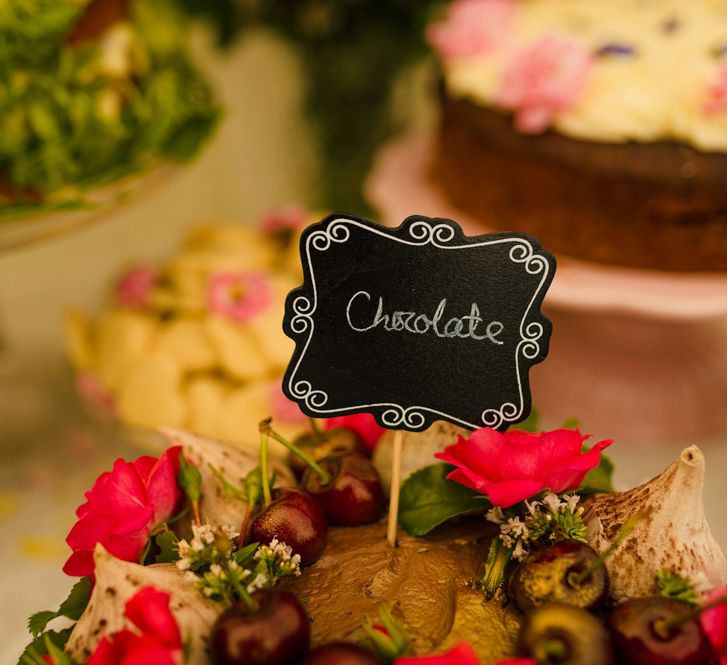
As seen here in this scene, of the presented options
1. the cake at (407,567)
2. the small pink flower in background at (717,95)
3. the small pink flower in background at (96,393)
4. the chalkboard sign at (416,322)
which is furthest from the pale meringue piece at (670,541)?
the small pink flower in background at (96,393)


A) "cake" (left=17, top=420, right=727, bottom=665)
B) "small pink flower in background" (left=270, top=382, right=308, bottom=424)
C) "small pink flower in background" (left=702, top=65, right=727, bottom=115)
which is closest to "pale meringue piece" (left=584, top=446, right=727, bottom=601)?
"cake" (left=17, top=420, right=727, bottom=665)

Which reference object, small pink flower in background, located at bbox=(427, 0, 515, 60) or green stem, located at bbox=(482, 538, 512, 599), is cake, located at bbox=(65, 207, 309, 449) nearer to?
small pink flower in background, located at bbox=(427, 0, 515, 60)

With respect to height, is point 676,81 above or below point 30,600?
above

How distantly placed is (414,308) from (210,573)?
26 centimetres

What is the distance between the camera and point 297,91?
2.39m

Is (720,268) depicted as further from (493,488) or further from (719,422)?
(493,488)

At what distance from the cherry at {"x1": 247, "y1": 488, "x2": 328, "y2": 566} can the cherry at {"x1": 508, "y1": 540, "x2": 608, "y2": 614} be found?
0.17 metres

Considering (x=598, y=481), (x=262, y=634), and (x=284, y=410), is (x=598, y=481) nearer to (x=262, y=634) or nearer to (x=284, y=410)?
(x=262, y=634)

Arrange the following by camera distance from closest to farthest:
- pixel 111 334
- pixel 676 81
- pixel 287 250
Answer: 1. pixel 676 81
2. pixel 111 334
3. pixel 287 250

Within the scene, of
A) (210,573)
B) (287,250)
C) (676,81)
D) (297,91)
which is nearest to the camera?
(210,573)

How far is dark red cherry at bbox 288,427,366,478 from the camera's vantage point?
0.83 metres

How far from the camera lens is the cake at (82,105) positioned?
3.73ft

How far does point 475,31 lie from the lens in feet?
4.86

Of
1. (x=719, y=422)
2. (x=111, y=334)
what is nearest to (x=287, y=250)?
(x=111, y=334)
